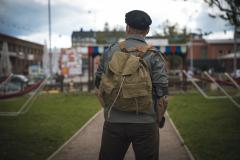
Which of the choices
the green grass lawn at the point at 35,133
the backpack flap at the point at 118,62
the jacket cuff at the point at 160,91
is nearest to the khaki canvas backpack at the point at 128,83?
the backpack flap at the point at 118,62

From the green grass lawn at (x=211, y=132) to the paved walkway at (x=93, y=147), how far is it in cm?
26

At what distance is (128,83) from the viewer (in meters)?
3.60

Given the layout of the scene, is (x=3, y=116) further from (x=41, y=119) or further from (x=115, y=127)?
(x=115, y=127)

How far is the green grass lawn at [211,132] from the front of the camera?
25.3 ft

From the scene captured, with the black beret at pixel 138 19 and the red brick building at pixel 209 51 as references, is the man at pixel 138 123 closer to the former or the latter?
the black beret at pixel 138 19

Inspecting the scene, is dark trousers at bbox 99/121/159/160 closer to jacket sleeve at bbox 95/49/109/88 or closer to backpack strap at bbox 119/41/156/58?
jacket sleeve at bbox 95/49/109/88

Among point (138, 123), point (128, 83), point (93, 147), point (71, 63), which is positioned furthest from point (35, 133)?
point (71, 63)

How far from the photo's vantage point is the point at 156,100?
12.5 ft

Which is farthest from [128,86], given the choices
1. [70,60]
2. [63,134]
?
[70,60]

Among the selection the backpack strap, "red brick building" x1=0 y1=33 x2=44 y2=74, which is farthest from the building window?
the backpack strap

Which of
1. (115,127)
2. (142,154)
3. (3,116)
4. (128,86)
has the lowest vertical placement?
(3,116)

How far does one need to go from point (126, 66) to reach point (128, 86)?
0.17 metres

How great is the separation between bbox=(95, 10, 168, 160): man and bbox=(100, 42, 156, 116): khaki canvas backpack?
0.08 meters

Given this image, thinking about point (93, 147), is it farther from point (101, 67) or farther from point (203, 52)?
point (203, 52)
